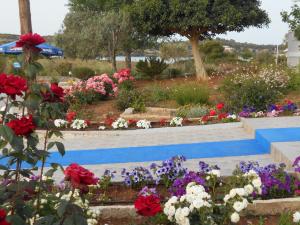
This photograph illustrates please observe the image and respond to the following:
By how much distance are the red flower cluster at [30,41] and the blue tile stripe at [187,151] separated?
4.90 m

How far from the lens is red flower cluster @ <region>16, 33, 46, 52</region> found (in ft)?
8.74

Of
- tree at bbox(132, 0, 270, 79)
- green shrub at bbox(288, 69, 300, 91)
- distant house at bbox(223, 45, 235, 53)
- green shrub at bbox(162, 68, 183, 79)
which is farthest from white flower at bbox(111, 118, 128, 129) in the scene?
distant house at bbox(223, 45, 235, 53)

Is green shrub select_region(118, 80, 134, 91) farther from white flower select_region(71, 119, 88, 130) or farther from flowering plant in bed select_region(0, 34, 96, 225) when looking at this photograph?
flowering plant in bed select_region(0, 34, 96, 225)

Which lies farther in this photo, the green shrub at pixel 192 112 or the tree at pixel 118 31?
the tree at pixel 118 31

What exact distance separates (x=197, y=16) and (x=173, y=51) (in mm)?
11569

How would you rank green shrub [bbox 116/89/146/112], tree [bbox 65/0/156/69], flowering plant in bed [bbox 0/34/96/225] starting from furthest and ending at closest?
tree [bbox 65/0/156/69]
green shrub [bbox 116/89/146/112]
flowering plant in bed [bbox 0/34/96/225]

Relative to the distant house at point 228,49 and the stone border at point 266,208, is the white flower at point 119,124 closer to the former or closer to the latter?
the stone border at point 266,208

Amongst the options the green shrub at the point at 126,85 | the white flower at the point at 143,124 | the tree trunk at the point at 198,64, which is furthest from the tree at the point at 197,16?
the white flower at the point at 143,124

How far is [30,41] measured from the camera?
2.69 m

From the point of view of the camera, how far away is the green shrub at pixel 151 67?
805 inches

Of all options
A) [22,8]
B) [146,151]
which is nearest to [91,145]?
[146,151]

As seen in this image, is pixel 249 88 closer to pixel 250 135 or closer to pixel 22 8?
pixel 250 135

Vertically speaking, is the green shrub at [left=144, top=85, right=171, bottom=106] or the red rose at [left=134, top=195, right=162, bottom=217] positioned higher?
the red rose at [left=134, top=195, right=162, bottom=217]

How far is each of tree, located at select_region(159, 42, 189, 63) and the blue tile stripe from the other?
20954mm
